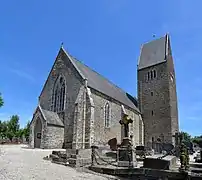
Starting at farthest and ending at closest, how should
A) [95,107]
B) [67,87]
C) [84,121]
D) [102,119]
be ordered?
[67,87] → [102,119] → [95,107] → [84,121]

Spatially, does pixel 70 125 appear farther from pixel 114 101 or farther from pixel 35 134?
pixel 114 101

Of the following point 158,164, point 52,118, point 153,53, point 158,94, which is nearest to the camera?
point 158,164

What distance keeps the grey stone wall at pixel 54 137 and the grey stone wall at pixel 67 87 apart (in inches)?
22.3

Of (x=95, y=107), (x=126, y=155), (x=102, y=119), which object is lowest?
(x=126, y=155)

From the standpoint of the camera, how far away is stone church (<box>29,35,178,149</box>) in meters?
23.2

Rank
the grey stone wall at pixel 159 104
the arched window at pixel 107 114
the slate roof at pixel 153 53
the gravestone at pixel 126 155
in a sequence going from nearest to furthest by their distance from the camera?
the gravestone at pixel 126 155 → the arched window at pixel 107 114 → the grey stone wall at pixel 159 104 → the slate roof at pixel 153 53

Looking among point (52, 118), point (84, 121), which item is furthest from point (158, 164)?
point (52, 118)

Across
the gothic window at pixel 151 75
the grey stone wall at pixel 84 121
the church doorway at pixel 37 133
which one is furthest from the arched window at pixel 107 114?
the gothic window at pixel 151 75

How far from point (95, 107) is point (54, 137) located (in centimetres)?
553

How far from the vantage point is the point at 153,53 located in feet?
136

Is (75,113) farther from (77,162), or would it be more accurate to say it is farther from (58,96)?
(77,162)

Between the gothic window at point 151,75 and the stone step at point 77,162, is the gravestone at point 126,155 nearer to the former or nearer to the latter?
the stone step at point 77,162

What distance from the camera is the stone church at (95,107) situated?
76.0 ft

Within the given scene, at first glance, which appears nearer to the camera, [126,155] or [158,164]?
[158,164]
